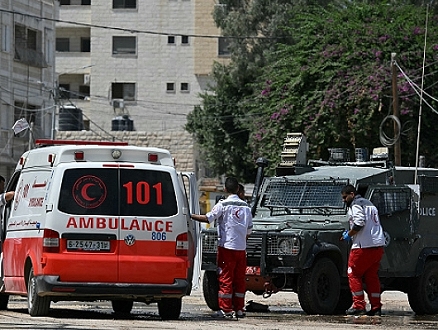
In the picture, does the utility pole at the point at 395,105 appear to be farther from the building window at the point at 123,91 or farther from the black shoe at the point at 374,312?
the building window at the point at 123,91

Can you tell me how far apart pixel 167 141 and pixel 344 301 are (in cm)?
4262

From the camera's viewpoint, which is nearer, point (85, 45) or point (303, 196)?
point (303, 196)

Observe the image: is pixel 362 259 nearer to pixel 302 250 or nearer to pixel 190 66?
pixel 302 250

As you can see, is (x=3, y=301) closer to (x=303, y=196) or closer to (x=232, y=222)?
A: (x=232, y=222)

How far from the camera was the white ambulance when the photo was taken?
15.2 metres

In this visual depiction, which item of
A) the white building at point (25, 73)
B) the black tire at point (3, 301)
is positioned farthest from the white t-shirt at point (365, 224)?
the white building at point (25, 73)

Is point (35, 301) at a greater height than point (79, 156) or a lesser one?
lesser

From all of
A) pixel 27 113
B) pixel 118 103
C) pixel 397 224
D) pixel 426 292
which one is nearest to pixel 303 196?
pixel 397 224

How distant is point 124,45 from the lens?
72.2 m

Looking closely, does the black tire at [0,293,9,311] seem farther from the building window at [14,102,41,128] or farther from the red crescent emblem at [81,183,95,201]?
the building window at [14,102,41,128]

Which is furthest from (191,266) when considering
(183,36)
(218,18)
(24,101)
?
(183,36)

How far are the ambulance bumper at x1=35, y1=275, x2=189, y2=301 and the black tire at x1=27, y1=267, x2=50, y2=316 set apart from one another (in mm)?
211

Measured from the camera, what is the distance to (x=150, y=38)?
71625 mm

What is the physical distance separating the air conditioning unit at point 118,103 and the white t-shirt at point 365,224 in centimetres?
5403
